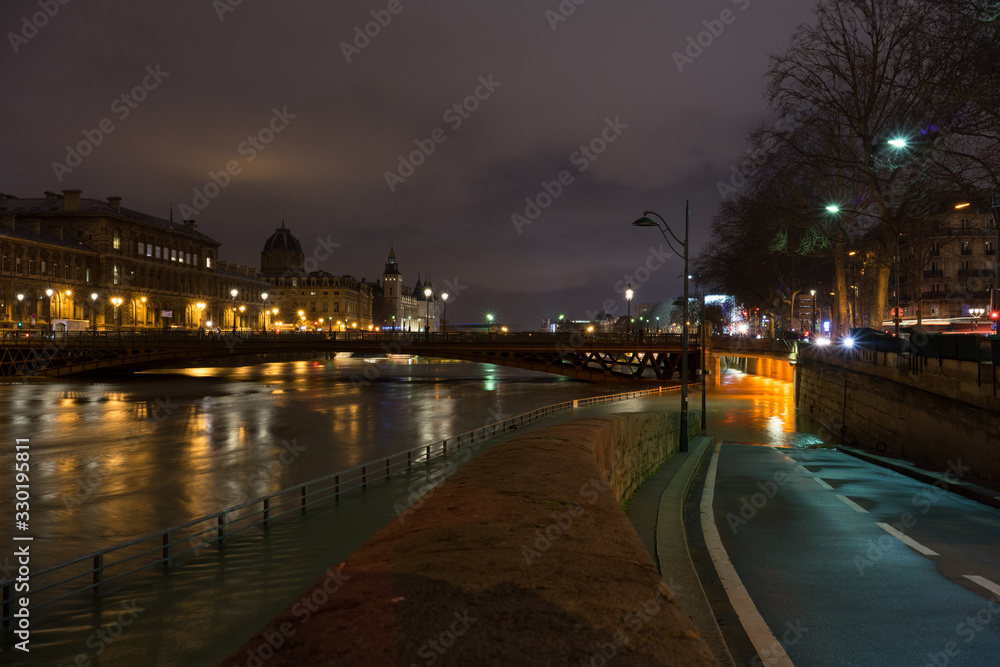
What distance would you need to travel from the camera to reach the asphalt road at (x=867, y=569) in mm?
6312

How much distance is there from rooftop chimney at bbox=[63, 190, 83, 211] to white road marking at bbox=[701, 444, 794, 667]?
109m

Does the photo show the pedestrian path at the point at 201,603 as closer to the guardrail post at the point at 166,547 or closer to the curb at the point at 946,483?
the guardrail post at the point at 166,547

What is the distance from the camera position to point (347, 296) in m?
188

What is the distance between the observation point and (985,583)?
8.24 m

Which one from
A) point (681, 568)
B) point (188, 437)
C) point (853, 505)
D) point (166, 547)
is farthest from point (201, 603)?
point (188, 437)

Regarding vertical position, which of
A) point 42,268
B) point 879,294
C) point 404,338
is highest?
point 42,268

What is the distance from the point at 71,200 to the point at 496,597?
11369 centimetres

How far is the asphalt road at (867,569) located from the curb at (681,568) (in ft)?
1.46

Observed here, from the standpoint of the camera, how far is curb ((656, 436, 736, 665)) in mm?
5871

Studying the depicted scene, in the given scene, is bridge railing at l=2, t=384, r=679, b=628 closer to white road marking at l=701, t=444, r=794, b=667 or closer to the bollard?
the bollard

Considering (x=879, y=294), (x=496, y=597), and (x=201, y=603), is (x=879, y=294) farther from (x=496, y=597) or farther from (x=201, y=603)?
(x=496, y=597)

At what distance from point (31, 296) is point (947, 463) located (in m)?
93.3

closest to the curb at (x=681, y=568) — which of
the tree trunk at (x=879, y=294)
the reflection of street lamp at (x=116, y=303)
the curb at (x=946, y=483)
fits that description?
the curb at (x=946, y=483)

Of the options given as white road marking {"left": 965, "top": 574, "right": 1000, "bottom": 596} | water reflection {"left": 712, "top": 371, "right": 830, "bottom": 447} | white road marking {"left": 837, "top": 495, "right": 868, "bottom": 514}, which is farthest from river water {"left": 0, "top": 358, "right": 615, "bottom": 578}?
white road marking {"left": 965, "top": 574, "right": 1000, "bottom": 596}
